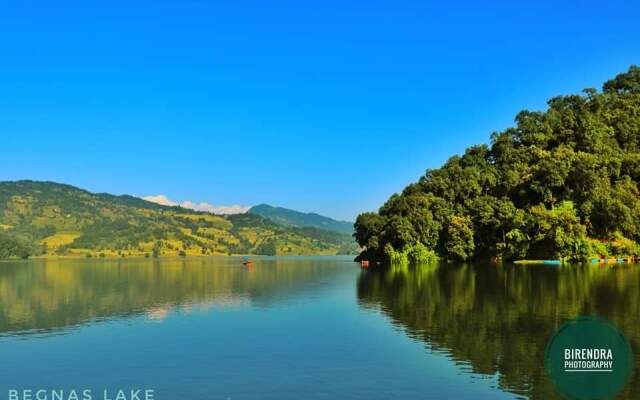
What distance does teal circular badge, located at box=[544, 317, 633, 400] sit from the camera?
2159 cm

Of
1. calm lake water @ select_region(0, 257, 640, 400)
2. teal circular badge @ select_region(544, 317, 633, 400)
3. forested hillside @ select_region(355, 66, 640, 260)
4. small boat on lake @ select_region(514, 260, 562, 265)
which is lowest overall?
calm lake water @ select_region(0, 257, 640, 400)

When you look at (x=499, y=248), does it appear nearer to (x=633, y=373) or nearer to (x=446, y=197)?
(x=446, y=197)

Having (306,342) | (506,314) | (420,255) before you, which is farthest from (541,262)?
(306,342)

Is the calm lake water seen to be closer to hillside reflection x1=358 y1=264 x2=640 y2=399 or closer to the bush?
hillside reflection x1=358 y1=264 x2=640 y2=399

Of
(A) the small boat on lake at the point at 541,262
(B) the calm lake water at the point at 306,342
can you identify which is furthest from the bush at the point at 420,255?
(B) the calm lake water at the point at 306,342

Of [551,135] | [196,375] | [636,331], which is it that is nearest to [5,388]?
[196,375]

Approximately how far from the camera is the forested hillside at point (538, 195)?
118312 millimetres

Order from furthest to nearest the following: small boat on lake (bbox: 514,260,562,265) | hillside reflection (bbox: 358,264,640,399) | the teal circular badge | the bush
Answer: the bush → small boat on lake (bbox: 514,260,562,265) → hillside reflection (bbox: 358,264,640,399) → the teal circular badge

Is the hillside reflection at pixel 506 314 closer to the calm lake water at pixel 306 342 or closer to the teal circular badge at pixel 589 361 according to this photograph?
the calm lake water at pixel 306 342

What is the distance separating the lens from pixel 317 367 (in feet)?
85.3

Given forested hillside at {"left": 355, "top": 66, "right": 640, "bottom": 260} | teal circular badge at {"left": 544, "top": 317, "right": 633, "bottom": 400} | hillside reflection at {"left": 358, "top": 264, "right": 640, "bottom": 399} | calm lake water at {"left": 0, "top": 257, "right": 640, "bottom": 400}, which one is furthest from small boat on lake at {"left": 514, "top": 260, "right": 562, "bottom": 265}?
teal circular badge at {"left": 544, "top": 317, "right": 633, "bottom": 400}

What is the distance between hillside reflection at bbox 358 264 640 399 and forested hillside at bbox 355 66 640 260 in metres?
51.5

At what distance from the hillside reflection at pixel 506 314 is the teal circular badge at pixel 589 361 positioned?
518 millimetres

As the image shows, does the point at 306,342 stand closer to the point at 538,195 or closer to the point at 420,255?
the point at 420,255
